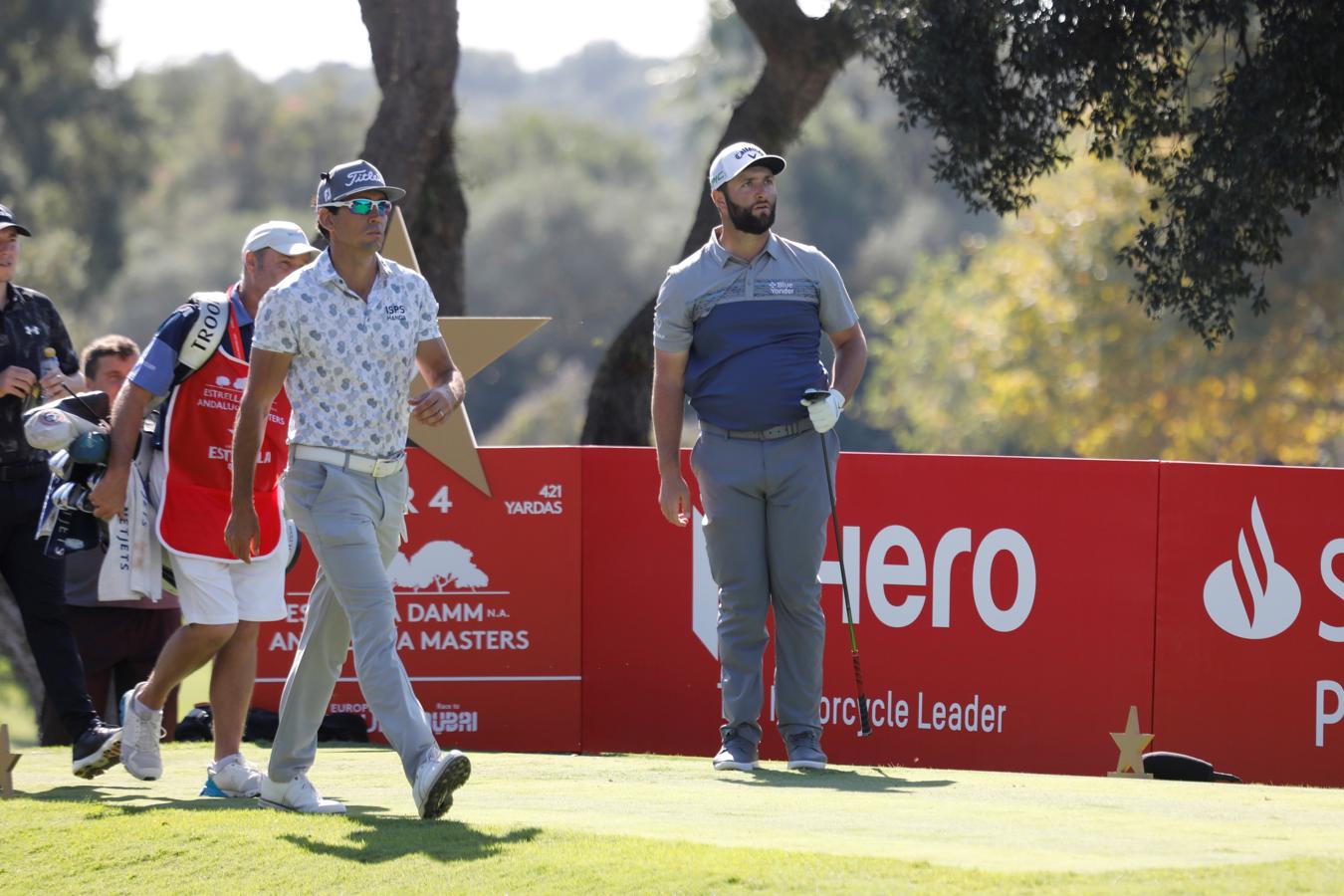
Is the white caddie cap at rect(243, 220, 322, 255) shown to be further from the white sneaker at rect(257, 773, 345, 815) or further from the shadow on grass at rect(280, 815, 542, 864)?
the shadow on grass at rect(280, 815, 542, 864)

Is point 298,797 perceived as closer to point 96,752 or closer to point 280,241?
point 96,752

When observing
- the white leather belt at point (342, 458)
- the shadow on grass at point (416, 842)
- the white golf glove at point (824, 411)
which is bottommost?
the shadow on grass at point (416, 842)

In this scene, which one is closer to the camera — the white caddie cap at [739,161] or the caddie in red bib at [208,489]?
the caddie in red bib at [208,489]

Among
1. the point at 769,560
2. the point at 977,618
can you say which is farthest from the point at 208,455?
the point at 977,618

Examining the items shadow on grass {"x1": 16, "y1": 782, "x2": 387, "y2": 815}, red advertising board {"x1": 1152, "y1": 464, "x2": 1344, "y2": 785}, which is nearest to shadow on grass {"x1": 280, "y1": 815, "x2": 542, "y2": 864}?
shadow on grass {"x1": 16, "y1": 782, "x2": 387, "y2": 815}

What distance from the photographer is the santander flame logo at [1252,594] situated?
385 inches

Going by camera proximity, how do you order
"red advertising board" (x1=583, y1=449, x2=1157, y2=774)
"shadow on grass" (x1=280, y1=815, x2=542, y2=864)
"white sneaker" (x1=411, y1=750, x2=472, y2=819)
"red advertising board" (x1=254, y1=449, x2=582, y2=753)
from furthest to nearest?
"red advertising board" (x1=254, y1=449, x2=582, y2=753), "red advertising board" (x1=583, y1=449, x2=1157, y2=774), "white sneaker" (x1=411, y1=750, x2=472, y2=819), "shadow on grass" (x1=280, y1=815, x2=542, y2=864)

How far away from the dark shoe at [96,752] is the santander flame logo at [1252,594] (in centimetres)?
520

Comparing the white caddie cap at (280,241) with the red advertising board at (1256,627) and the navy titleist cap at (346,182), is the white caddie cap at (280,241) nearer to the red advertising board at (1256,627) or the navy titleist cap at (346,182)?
the navy titleist cap at (346,182)

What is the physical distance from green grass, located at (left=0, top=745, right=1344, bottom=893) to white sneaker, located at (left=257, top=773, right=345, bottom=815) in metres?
0.10

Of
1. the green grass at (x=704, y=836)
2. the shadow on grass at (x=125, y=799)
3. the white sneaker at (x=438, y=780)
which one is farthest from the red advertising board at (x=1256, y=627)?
the white sneaker at (x=438, y=780)

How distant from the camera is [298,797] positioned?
661cm

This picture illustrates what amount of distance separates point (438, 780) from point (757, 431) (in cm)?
217

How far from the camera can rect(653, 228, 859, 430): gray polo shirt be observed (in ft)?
25.2
